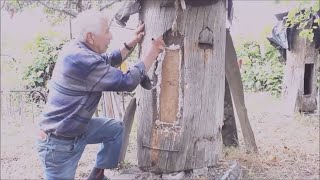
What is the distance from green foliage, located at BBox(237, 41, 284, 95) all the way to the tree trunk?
9.73 metres

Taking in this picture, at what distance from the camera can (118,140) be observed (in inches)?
138

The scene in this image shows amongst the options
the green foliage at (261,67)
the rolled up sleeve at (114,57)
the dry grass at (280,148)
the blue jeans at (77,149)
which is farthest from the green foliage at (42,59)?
the blue jeans at (77,149)

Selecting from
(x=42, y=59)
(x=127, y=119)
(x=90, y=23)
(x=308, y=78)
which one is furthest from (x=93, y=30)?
(x=308, y=78)

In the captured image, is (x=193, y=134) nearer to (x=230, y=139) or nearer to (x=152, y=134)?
(x=152, y=134)

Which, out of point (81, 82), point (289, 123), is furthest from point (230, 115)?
point (289, 123)

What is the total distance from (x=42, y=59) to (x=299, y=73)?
633cm

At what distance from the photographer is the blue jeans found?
3.16 m

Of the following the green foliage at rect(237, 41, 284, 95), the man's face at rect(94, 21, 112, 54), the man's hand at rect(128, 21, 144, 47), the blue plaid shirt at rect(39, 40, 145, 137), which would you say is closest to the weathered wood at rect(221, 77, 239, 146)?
the man's hand at rect(128, 21, 144, 47)

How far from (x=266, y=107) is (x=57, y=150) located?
827 cm

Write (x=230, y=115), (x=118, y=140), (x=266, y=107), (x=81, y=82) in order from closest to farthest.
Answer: (x=81, y=82) < (x=118, y=140) < (x=230, y=115) < (x=266, y=107)

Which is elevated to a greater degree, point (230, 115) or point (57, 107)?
point (57, 107)

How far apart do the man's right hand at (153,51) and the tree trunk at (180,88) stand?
0.95 feet

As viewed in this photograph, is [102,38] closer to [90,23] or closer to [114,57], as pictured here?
[90,23]

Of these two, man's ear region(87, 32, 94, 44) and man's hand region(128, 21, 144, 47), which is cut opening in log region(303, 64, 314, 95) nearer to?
man's hand region(128, 21, 144, 47)
